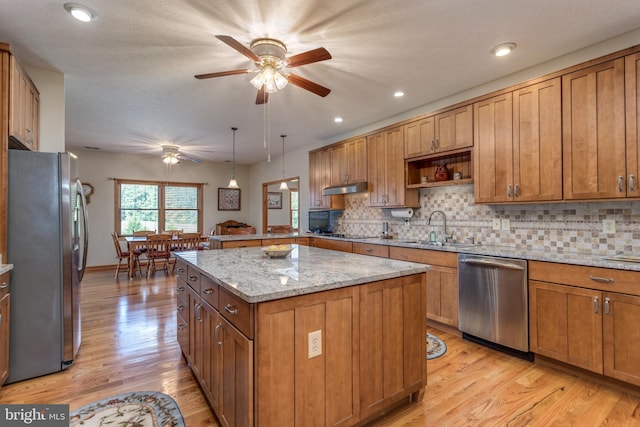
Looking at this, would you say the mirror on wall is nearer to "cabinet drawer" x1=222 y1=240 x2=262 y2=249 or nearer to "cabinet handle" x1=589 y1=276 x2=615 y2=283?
"cabinet drawer" x1=222 y1=240 x2=262 y2=249

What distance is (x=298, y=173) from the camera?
21.0 ft

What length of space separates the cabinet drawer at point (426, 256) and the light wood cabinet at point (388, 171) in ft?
2.33

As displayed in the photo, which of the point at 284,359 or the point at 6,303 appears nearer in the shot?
the point at 284,359

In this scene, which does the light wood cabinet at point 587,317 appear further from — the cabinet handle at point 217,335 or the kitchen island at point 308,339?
the cabinet handle at point 217,335

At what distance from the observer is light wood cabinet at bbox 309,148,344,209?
5.25 meters

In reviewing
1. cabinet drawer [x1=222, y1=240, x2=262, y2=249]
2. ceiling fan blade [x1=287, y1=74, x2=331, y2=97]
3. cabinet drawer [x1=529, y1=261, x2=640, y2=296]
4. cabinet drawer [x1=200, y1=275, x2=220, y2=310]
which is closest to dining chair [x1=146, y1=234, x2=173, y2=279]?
cabinet drawer [x1=222, y1=240, x2=262, y2=249]

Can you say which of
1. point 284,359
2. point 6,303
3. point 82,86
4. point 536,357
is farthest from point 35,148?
point 536,357

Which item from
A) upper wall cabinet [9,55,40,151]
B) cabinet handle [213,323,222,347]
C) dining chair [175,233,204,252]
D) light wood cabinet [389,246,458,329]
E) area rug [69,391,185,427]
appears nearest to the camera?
cabinet handle [213,323,222,347]

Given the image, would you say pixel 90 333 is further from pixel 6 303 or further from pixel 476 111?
pixel 476 111

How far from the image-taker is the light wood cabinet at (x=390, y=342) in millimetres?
1675

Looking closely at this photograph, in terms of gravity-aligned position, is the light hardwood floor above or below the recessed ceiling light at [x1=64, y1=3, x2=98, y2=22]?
below

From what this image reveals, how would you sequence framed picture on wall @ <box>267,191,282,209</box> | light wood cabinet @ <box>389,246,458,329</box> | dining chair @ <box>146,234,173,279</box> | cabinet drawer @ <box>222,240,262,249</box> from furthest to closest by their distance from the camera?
1. framed picture on wall @ <box>267,191,282,209</box>
2. dining chair @ <box>146,234,173,279</box>
3. cabinet drawer @ <box>222,240,262,249</box>
4. light wood cabinet @ <box>389,246,458,329</box>

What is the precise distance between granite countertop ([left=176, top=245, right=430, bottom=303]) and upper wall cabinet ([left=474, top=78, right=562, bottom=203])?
158 centimetres

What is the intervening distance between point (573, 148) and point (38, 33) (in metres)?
4.27
